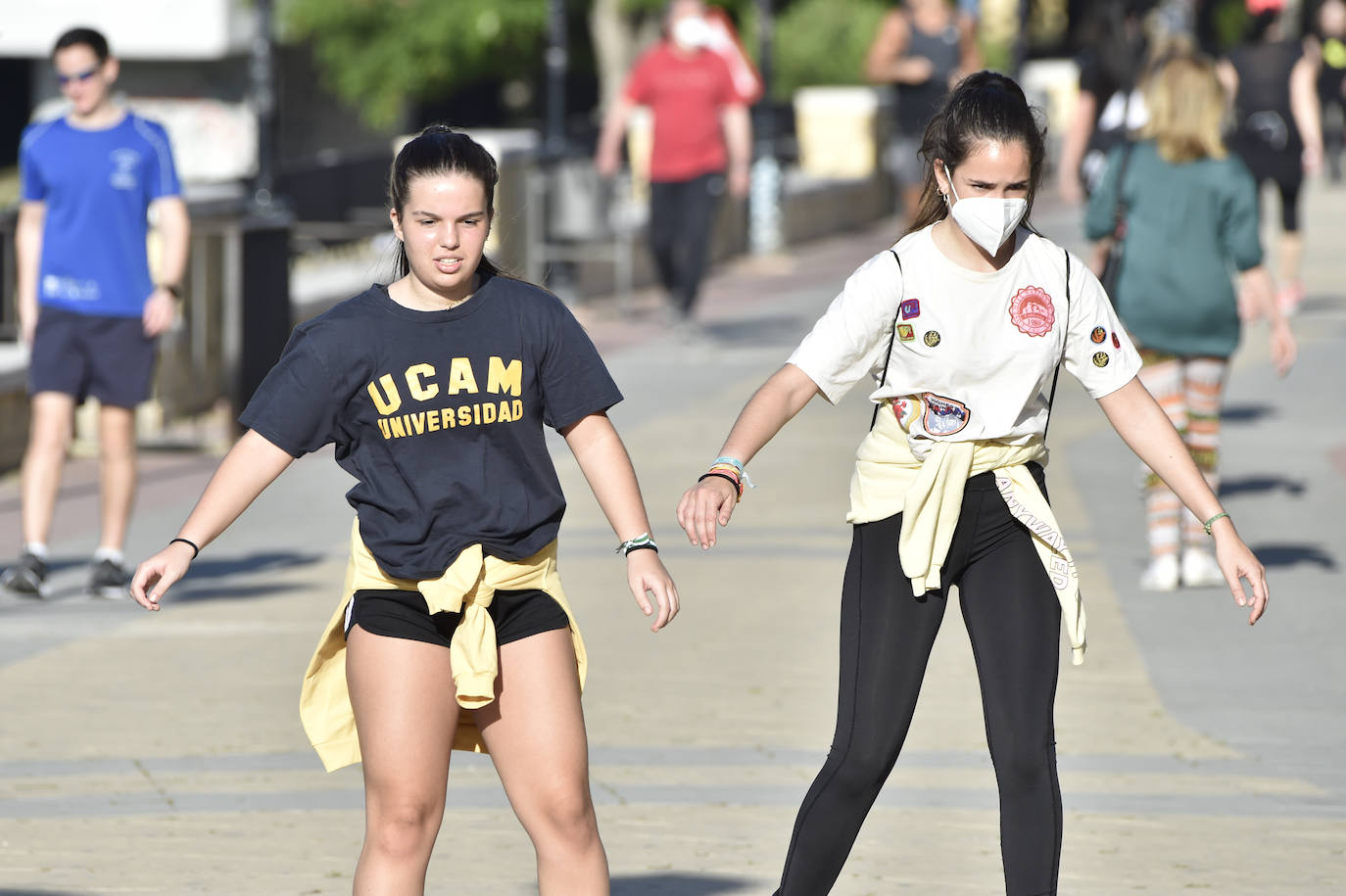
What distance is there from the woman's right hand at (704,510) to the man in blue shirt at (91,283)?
4608mm

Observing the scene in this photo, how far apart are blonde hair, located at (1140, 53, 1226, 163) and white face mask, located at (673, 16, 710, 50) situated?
6.97 metres

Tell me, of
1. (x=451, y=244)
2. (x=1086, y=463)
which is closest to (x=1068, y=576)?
(x=451, y=244)

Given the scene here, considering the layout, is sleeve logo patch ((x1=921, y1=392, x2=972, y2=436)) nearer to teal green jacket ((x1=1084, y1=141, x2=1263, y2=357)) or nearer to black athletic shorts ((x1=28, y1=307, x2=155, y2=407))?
teal green jacket ((x1=1084, y1=141, x2=1263, y2=357))

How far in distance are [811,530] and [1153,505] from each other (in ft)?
5.63

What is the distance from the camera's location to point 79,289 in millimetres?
8516

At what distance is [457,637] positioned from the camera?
13.5ft

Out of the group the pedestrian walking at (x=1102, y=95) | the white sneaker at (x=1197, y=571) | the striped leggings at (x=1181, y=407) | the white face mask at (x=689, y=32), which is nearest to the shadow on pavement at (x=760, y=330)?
the white face mask at (x=689, y=32)

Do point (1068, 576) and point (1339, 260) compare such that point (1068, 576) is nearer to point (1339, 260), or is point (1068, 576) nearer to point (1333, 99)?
point (1339, 260)

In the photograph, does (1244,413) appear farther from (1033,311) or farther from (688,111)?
(1033,311)

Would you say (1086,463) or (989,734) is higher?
(989,734)

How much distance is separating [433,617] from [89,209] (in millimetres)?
4810

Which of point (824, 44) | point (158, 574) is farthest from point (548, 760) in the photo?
point (824, 44)

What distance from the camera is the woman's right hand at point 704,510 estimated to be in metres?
4.23

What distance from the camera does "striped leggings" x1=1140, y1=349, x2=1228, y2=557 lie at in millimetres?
8422
